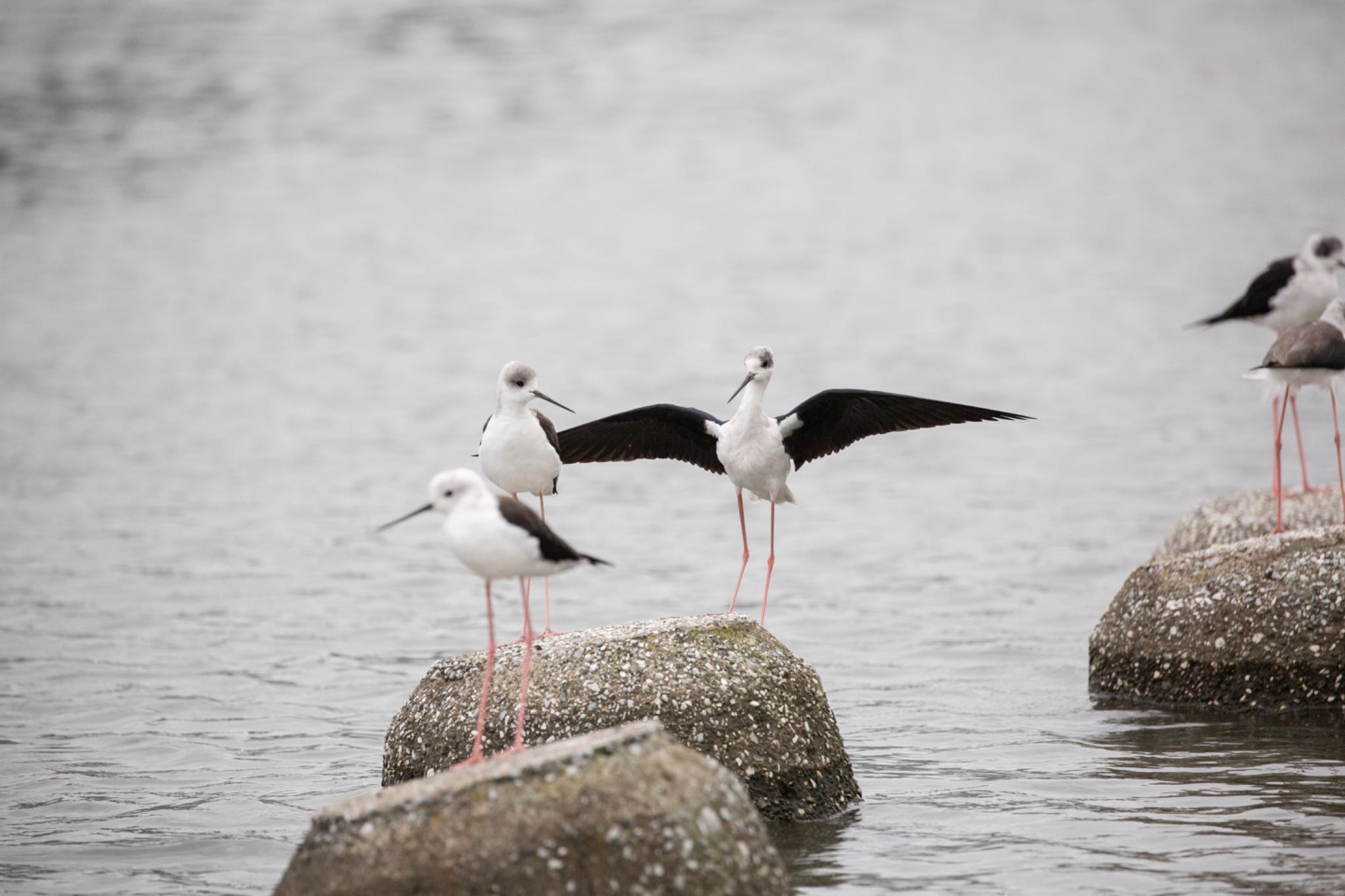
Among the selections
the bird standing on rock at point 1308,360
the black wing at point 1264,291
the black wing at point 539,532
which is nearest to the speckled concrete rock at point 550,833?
the black wing at point 539,532

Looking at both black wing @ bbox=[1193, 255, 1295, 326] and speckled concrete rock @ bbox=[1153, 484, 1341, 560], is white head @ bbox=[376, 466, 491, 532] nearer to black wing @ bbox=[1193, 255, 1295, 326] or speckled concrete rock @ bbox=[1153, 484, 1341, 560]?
speckled concrete rock @ bbox=[1153, 484, 1341, 560]

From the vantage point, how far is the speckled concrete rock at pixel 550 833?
255 inches

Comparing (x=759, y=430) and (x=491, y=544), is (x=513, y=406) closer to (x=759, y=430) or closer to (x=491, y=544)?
(x=759, y=430)

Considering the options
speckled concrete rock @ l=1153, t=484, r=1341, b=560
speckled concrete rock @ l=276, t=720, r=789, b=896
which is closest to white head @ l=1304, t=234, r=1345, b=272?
speckled concrete rock @ l=1153, t=484, r=1341, b=560

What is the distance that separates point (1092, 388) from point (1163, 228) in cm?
1697

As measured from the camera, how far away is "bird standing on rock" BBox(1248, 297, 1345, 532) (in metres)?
12.1

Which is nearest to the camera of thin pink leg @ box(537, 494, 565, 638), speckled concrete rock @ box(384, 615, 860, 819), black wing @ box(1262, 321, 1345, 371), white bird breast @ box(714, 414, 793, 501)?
speckled concrete rock @ box(384, 615, 860, 819)

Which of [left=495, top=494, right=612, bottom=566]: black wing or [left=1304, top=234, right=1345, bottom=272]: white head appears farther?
[left=1304, top=234, right=1345, bottom=272]: white head

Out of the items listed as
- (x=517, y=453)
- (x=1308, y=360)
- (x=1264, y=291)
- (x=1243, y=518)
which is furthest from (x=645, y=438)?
(x=1264, y=291)

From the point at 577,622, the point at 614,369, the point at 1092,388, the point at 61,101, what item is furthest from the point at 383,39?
the point at 577,622

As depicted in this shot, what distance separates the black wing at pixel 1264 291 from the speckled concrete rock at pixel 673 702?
7.26 meters

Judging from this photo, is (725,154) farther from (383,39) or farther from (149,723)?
(149,723)

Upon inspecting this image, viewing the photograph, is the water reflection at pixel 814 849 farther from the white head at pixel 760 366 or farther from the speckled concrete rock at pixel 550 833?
the white head at pixel 760 366

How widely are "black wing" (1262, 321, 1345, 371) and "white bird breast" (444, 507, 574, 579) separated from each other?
712 cm
